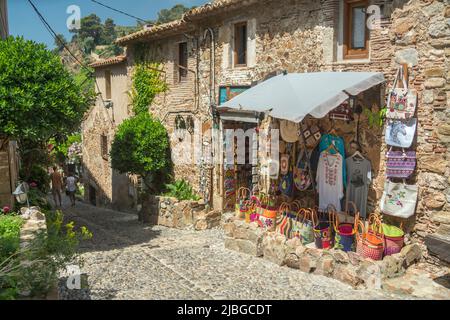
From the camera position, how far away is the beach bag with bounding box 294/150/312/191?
9.74 metres

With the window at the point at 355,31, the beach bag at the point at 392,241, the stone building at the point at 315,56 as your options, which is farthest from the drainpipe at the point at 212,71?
the beach bag at the point at 392,241

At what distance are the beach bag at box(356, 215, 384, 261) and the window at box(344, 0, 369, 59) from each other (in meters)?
3.24

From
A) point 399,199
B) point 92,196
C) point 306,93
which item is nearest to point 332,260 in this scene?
point 399,199

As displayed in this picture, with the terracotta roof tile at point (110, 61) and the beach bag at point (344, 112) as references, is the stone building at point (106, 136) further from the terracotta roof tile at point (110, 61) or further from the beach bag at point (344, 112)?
the beach bag at point (344, 112)

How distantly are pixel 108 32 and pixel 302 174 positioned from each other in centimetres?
7961

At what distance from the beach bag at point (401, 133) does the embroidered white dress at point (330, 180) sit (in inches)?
45.4

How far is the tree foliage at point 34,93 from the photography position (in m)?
9.16

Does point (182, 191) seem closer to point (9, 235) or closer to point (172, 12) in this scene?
point (9, 235)

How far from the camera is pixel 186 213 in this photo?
12.9 meters

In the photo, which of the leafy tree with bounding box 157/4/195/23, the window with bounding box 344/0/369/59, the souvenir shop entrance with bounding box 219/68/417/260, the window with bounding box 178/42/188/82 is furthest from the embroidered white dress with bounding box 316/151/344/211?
the leafy tree with bounding box 157/4/195/23

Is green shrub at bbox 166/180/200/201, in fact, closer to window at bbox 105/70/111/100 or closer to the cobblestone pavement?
the cobblestone pavement

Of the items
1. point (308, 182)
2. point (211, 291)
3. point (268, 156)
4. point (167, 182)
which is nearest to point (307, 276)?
point (211, 291)

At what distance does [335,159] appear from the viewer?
29.4 ft
